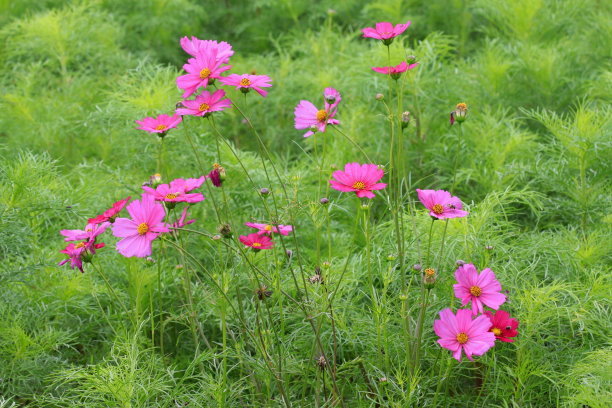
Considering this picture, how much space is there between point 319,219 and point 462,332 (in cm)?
44

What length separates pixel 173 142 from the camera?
5.47ft

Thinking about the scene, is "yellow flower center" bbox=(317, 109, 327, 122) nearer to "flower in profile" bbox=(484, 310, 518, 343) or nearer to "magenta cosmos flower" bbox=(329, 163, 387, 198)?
"magenta cosmos flower" bbox=(329, 163, 387, 198)

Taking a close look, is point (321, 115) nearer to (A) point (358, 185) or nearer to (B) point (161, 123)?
(A) point (358, 185)

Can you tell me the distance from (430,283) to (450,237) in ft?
1.44

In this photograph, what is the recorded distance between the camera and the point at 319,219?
48.1 inches

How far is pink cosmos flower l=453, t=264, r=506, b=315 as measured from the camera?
0.88 m

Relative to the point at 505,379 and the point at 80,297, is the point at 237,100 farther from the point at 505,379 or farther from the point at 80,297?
the point at 505,379

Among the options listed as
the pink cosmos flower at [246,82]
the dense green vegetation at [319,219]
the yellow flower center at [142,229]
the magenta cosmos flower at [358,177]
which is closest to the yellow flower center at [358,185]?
the magenta cosmos flower at [358,177]

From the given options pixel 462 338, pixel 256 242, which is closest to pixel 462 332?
pixel 462 338

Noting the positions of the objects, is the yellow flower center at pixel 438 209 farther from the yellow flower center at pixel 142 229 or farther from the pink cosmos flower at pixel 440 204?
the yellow flower center at pixel 142 229

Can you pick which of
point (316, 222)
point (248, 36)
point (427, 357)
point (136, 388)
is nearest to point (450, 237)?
point (427, 357)

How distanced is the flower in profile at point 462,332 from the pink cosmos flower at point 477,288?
0.03 meters

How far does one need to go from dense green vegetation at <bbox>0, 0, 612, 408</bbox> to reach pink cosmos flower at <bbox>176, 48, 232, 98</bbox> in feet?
0.61

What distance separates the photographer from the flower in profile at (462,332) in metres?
0.83
